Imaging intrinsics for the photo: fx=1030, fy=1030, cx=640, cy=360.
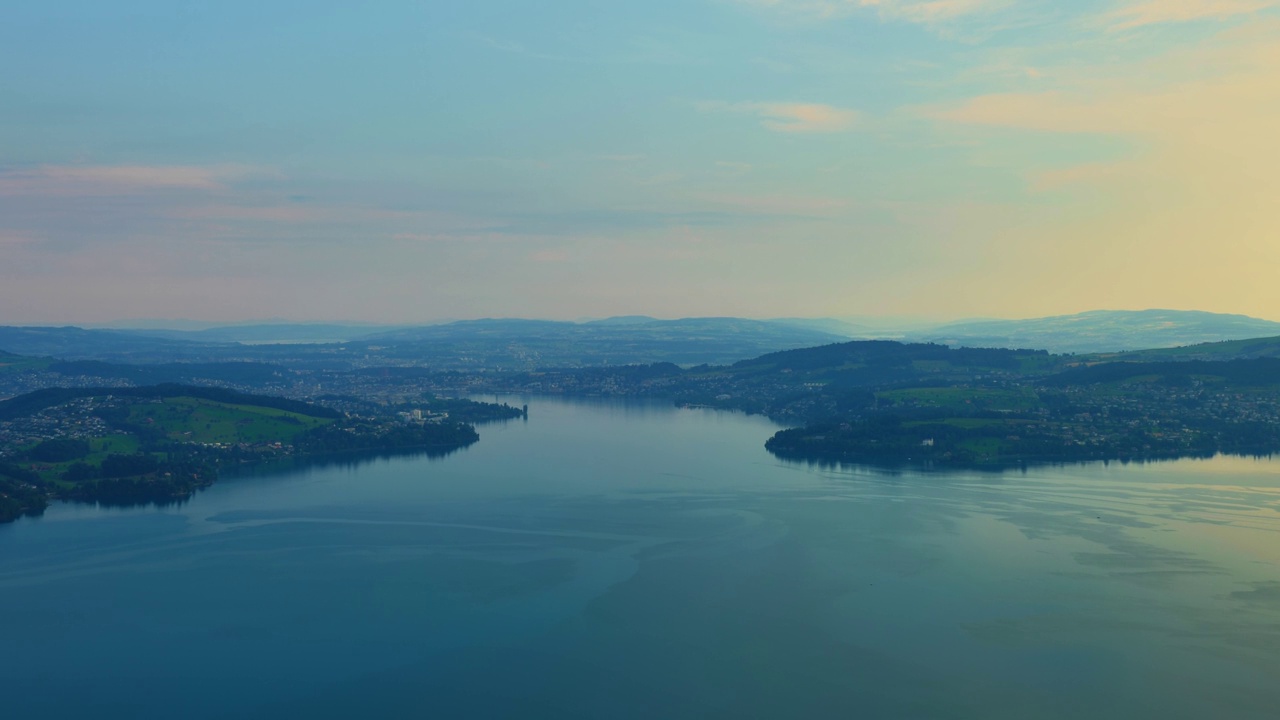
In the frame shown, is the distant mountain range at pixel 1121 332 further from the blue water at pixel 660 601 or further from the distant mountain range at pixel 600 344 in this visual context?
the blue water at pixel 660 601

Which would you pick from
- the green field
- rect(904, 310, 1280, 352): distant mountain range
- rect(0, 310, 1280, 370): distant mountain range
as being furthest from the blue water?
rect(904, 310, 1280, 352): distant mountain range

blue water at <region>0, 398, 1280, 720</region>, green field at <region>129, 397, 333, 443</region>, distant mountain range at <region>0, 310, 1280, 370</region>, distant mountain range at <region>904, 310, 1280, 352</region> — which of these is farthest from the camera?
distant mountain range at <region>904, 310, 1280, 352</region>

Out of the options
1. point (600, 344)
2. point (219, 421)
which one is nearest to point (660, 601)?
point (219, 421)

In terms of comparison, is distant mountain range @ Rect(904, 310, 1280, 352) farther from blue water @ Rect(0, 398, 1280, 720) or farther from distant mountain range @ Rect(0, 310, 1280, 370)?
blue water @ Rect(0, 398, 1280, 720)

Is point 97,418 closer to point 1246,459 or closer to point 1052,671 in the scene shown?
point 1052,671

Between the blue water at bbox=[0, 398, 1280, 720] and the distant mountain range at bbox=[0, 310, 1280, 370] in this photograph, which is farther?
the distant mountain range at bbox=[0, 310, 1280, 370]

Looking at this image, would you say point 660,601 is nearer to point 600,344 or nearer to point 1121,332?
point 600,344
